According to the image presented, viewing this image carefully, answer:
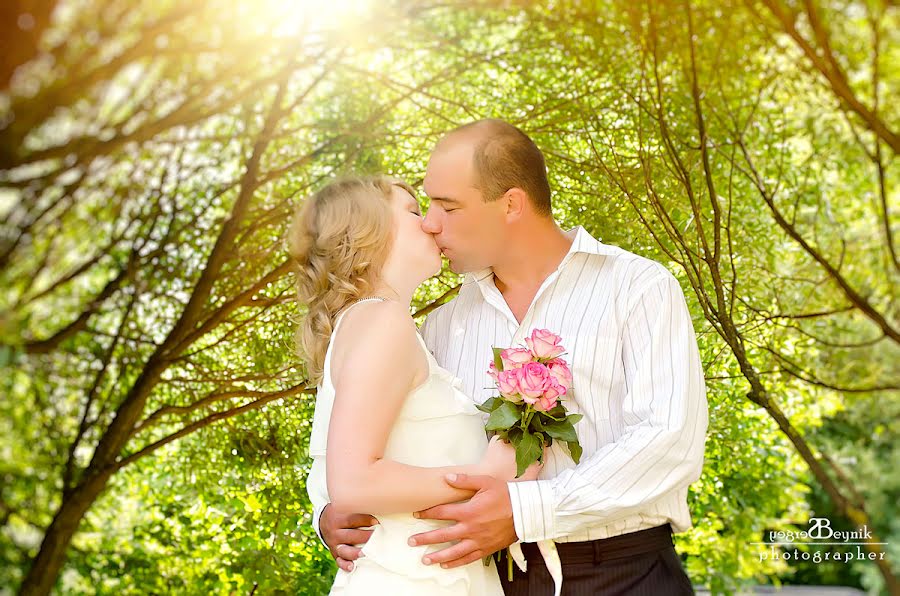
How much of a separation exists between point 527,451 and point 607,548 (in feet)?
1.15

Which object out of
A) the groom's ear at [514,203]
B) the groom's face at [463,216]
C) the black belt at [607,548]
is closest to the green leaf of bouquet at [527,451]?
the black belt at [607,548]

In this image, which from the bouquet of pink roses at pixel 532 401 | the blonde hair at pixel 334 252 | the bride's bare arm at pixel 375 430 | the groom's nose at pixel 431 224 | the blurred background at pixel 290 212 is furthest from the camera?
the groom's nose at pixel 431 224

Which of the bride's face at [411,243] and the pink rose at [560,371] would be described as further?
the bride's face at [411,243]

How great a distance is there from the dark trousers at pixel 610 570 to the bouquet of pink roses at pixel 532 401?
277mm

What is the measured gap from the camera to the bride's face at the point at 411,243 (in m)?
2.24

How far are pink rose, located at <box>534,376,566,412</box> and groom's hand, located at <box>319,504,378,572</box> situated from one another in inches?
17.7

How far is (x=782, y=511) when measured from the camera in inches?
260

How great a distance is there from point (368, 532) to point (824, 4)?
1.38 metres

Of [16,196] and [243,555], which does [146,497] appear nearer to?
[243,555]

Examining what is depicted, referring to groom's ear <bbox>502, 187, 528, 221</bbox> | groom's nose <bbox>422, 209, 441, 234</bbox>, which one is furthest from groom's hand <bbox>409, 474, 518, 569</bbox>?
groom's ear <bbox>502, 187, 528, 221</bbox>

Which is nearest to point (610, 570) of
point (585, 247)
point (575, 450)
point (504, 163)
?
point (575, 450)

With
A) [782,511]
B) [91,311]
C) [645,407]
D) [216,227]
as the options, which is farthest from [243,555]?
[782,511]

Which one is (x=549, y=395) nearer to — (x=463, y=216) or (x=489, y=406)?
(x=489, y=406)

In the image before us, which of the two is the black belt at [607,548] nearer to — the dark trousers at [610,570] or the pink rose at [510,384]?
the dark trousers at [610,570]
